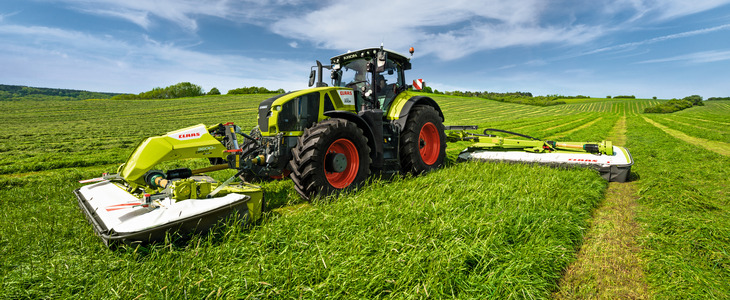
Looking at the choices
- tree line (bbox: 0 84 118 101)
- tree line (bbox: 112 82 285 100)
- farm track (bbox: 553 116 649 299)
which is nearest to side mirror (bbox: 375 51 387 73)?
farm track (bbox: 553 116 649 299)

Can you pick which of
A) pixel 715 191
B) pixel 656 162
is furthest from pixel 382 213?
pixel 656 162

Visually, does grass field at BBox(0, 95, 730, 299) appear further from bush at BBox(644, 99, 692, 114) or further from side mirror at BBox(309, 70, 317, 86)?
bush at BBox(644, 99, 692, 114)

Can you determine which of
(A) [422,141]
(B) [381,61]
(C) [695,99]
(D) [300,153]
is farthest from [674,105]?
(D) [300,153]

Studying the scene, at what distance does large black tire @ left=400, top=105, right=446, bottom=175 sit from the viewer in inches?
228

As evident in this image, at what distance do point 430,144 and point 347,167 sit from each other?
8.14 ft

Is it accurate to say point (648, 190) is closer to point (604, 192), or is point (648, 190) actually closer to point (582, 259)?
point (604, 192)

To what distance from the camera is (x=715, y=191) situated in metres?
4.61

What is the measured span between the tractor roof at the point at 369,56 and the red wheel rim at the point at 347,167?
1.98 meters

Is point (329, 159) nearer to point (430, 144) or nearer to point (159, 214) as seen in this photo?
point (159, 214)

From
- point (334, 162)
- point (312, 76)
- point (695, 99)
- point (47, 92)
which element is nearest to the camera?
point (334, 162)

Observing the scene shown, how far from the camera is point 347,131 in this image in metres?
4.52

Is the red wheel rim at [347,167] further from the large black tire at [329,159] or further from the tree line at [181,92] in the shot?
the tree line at [181,92]

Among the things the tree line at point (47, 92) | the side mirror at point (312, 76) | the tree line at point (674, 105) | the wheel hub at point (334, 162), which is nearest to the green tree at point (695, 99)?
the tree line at point (674, 105)

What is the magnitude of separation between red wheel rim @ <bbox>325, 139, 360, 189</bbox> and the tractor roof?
1981 mm
